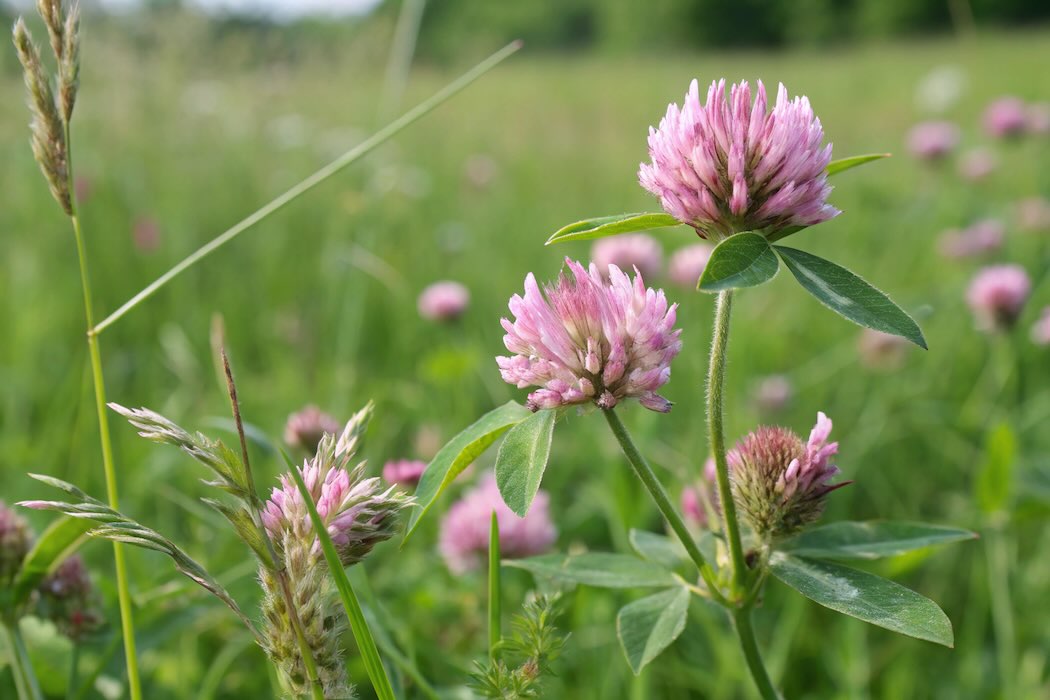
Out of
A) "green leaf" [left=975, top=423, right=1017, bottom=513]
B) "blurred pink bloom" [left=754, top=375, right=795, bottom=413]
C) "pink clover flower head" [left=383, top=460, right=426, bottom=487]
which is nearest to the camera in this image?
"pink clover flower head" [left=383, top=460, right=426, bottom=487]

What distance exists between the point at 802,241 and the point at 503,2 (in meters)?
35.0

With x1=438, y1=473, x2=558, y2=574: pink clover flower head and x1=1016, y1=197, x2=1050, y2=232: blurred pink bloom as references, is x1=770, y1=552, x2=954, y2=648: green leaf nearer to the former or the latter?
x1=438, y1=473, x2=558, y2=574: pink clover flower head

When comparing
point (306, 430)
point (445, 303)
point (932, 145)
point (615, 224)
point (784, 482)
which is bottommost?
point (784, 482)

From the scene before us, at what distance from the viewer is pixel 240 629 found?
1.33m

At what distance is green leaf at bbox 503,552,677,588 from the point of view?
772 millimetres

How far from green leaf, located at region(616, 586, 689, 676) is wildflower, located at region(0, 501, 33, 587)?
22.8 inches

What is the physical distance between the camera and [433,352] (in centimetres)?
233

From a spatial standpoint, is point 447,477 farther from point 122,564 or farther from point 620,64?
point 620,64

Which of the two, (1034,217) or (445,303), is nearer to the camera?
(445,303)

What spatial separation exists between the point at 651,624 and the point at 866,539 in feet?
0.67

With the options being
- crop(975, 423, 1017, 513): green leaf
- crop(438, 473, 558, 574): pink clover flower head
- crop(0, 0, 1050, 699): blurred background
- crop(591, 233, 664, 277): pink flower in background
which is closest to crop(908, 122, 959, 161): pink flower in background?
crop(0, 0, 1050, 699): blurred background

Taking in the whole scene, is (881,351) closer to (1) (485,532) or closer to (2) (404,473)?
(1) (485,532)

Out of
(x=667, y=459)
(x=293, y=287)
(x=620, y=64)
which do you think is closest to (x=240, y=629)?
(x=667, y=459)

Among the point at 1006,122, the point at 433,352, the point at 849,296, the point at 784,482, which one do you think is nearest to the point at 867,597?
the point at 784,482
